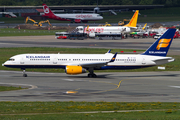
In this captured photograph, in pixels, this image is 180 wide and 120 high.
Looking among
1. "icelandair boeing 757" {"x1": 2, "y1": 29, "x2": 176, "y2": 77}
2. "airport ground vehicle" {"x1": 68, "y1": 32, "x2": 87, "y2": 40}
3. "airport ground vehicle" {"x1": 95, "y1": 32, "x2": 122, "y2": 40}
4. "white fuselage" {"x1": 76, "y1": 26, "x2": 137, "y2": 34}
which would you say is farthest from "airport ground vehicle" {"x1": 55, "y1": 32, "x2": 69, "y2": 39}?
"icelandair boeing 757" {"x1": 2, "y1": 29, "x2": 176, "y2": 77}

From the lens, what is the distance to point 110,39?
13062 centimetres

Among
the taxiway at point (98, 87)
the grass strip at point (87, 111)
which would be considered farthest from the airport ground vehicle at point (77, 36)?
the grass strip at point (87, 111)

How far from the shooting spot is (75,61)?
50375 mm

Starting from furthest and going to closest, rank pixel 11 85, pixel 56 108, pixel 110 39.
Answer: pixel 110 39 → pixel 11 85 → pixel 56 108

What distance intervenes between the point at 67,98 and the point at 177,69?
32700mm

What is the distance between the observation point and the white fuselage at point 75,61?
50062 millimetres

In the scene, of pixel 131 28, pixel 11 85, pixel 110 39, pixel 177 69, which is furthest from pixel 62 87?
pixel 131 28

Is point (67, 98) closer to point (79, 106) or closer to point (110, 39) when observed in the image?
point (79, 106)

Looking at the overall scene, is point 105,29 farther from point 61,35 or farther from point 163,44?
point 163,44

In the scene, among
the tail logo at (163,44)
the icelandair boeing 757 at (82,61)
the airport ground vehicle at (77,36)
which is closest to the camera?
the icelandair boeing 757 at (82,61)

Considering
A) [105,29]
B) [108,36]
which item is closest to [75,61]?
[108,36]

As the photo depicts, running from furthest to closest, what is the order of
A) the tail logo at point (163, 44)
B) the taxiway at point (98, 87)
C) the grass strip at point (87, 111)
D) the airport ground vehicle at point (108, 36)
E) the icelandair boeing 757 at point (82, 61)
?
the airport ground vehicle at point (108, 36) → the tail logo at point (163, 44) → the icelandair boeing 757 at point (82, 61) → the taxiway at point (98, 87) → the grass strip at point (87, 111)

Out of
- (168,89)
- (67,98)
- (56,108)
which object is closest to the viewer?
(56,108)

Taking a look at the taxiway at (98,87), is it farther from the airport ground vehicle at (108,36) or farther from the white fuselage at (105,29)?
the white fuselage at (105,29)
